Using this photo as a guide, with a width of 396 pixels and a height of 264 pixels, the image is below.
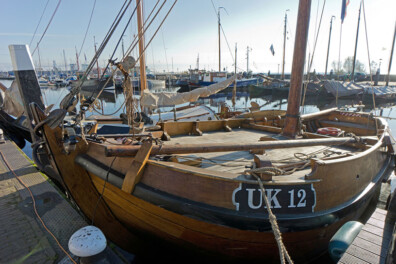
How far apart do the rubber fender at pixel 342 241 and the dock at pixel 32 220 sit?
3.72m

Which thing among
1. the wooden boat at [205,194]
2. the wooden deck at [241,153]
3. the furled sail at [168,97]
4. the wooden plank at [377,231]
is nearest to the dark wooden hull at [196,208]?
the wooden boat at [205,194]

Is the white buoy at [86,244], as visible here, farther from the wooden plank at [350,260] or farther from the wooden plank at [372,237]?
the wooden plank at [372,237]

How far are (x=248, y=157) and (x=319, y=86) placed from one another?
134 feet

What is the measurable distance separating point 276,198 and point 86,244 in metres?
2.37

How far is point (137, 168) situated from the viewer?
3121mm

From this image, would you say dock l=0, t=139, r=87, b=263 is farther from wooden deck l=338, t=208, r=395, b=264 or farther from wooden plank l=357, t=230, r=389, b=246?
wooden plank l=357, t=230, r=389, b=246

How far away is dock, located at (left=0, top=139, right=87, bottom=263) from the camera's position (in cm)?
342

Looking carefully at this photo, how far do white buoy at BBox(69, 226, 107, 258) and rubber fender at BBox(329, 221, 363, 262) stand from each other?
2918 mm

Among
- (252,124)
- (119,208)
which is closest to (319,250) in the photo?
(119,208)

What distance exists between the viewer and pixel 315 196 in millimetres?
3305

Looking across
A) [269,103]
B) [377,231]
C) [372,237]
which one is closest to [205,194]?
[372,237]

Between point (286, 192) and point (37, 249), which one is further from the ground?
point (286, 192)

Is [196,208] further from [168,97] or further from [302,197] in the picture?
[168,97]

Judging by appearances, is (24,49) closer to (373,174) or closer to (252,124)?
(252,124)
